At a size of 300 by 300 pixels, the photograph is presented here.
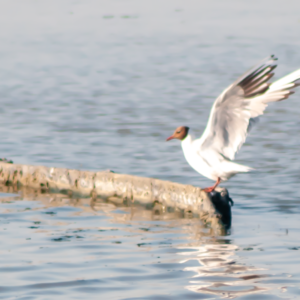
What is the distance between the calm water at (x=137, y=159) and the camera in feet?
28.2

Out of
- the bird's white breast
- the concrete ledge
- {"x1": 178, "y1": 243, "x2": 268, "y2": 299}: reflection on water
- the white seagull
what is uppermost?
the white seagull

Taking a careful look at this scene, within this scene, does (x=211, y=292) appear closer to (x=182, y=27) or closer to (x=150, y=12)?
(x=182, y=27)

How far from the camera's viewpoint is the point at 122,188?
1191 cm

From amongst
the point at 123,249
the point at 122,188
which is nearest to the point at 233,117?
the point at 123,249

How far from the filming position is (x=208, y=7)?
57469mm

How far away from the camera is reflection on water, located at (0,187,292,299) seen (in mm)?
8406

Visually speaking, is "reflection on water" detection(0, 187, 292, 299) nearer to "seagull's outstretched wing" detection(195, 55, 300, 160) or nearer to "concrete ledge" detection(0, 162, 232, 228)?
"concrete ledge" detection(0, 162, 232, 228)

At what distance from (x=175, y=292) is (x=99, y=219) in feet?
11.2

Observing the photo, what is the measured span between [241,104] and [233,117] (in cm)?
25

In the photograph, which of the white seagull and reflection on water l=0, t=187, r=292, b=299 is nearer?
reflection on water l=0, t=187, r=292, b=299

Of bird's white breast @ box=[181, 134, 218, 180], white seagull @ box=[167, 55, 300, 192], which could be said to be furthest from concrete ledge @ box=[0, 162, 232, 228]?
bird's white breast @ box=[181, 134, 218, 180]

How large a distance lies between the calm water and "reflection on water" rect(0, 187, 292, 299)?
0.07 ft

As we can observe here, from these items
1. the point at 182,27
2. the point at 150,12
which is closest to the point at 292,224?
the point at 182,27

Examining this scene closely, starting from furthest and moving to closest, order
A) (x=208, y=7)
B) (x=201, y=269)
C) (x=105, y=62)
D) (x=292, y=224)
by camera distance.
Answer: (x=208, y=7) < (x=105, y=62) < (x=292, y=224) < (x=201, y=269)
